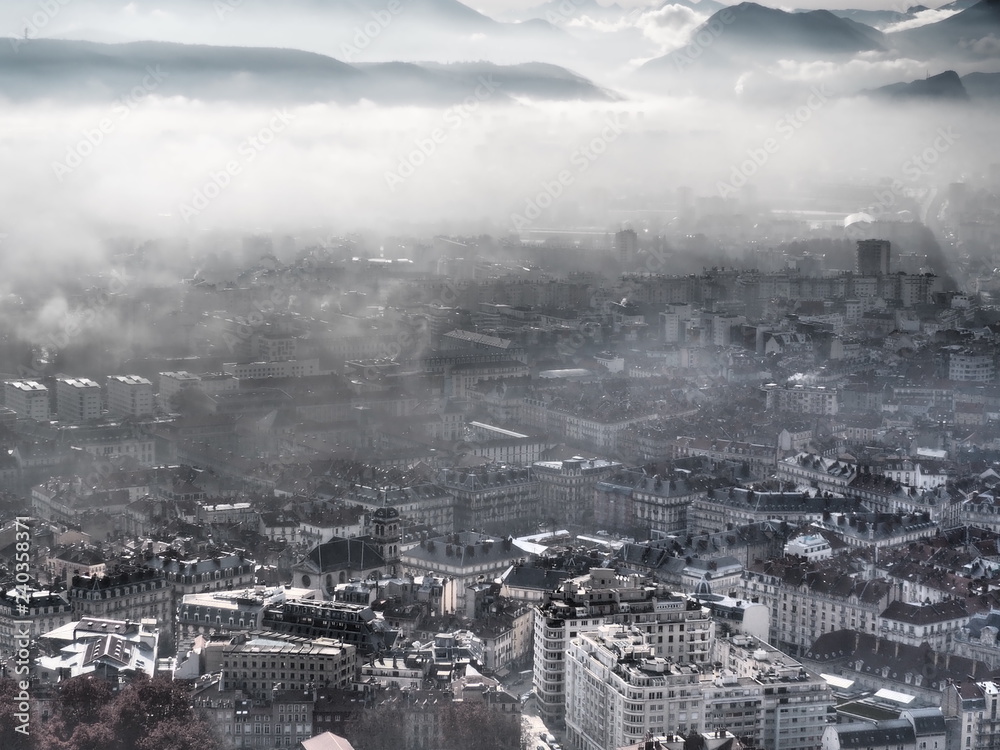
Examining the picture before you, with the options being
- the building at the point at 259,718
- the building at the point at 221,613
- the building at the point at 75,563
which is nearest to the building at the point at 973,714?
the building at the point at 259,718

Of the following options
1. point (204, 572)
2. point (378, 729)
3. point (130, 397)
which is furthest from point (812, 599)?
point (130, 397)

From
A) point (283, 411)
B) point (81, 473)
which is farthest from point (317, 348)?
point (81, 473)

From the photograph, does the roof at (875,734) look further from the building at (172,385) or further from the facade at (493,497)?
the building at (172,385)

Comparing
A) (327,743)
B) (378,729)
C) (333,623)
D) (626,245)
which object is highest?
(626,245)

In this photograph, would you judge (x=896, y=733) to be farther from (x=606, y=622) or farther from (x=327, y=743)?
(x=327, y=743)

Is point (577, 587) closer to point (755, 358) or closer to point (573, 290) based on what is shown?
point (755, 358)

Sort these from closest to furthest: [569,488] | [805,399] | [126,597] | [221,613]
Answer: [221,613]
[126,597]
[569,488]
[805,399]

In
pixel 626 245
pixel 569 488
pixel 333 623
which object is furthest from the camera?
pixel 626 245
